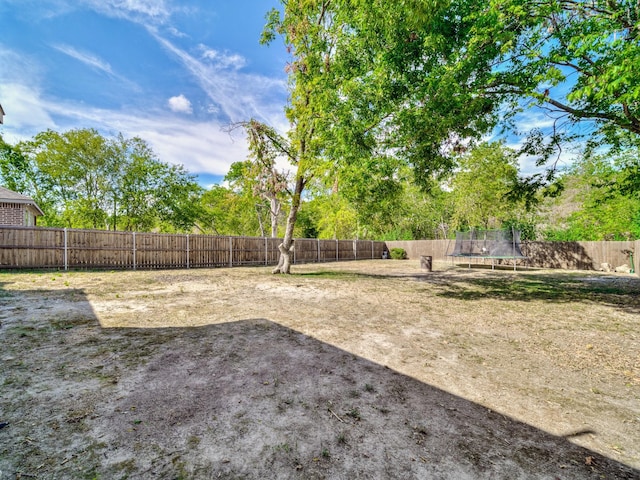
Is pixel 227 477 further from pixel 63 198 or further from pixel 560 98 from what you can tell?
pixel 63 198

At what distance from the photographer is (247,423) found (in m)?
1.73

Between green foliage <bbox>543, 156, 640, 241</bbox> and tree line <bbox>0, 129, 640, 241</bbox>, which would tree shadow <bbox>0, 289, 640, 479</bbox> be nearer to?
tree line <bbox>0, 129, 640, 241</bbox>

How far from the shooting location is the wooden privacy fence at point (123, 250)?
9508 mm

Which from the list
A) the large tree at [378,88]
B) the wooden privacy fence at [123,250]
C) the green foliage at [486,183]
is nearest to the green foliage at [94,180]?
the wooden privacy fence at [123,250]

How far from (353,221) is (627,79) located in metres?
22.2

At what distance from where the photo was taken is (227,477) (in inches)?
51.0

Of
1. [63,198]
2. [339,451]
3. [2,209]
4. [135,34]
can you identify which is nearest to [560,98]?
[339,451]

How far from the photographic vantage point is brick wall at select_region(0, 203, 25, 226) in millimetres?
11688

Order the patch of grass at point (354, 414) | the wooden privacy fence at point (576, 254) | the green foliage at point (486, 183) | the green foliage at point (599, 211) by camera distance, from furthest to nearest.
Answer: the green foliage at point (486, 183) → the green foliage at point (599, 211) → the wooden privacy fence at point (576, 254) → the patch of grass at point (354, 414)

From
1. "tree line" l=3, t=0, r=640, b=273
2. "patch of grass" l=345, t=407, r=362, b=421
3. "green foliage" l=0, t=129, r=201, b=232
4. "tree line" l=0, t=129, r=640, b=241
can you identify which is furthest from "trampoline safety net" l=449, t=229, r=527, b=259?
"green foliage" l=0, t=129, r=201, b=232

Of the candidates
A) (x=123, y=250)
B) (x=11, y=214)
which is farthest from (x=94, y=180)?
(x=123, y=250)

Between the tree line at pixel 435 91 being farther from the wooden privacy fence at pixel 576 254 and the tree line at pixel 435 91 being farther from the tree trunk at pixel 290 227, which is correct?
the wooden privacy fence at pixel 576 254

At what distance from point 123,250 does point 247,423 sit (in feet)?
40.4

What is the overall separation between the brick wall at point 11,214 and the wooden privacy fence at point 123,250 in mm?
3706
